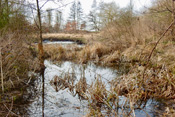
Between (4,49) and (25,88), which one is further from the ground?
(4,49)

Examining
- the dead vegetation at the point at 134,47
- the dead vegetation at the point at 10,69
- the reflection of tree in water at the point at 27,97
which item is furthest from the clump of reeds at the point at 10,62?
the dead vegetation at the point at 134,47

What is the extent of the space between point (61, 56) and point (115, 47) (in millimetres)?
3363

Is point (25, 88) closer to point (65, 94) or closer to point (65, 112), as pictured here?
point (65, 94)

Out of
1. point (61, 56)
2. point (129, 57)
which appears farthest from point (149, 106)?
point (61, 56)

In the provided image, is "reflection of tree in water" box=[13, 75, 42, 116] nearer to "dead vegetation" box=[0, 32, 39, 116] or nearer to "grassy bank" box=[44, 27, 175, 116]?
"dead vegetation" box=[0, 32, 39, 116]

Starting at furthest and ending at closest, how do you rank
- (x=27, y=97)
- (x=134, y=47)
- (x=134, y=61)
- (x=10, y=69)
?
(x=134, y=47) → (x=134, y=61) → (x=10, y=69) → (x=27, y=97)

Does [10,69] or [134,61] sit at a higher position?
[10,69]

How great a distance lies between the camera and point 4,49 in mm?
3725

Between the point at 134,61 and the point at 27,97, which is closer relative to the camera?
the point at 27,97

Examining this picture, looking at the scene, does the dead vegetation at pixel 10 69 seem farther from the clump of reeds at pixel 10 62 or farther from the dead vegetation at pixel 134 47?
the dead vegetation at pixel 134 47

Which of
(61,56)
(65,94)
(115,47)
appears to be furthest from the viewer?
(115,47)

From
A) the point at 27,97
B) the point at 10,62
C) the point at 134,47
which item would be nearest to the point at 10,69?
the point at 10,62

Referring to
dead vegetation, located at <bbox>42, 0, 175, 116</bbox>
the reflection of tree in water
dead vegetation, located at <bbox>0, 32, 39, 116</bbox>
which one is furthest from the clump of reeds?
dead vegetation, located at <bbox>42, 0, 175, 116</bbox>

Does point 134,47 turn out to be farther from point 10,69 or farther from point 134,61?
point 10,69
